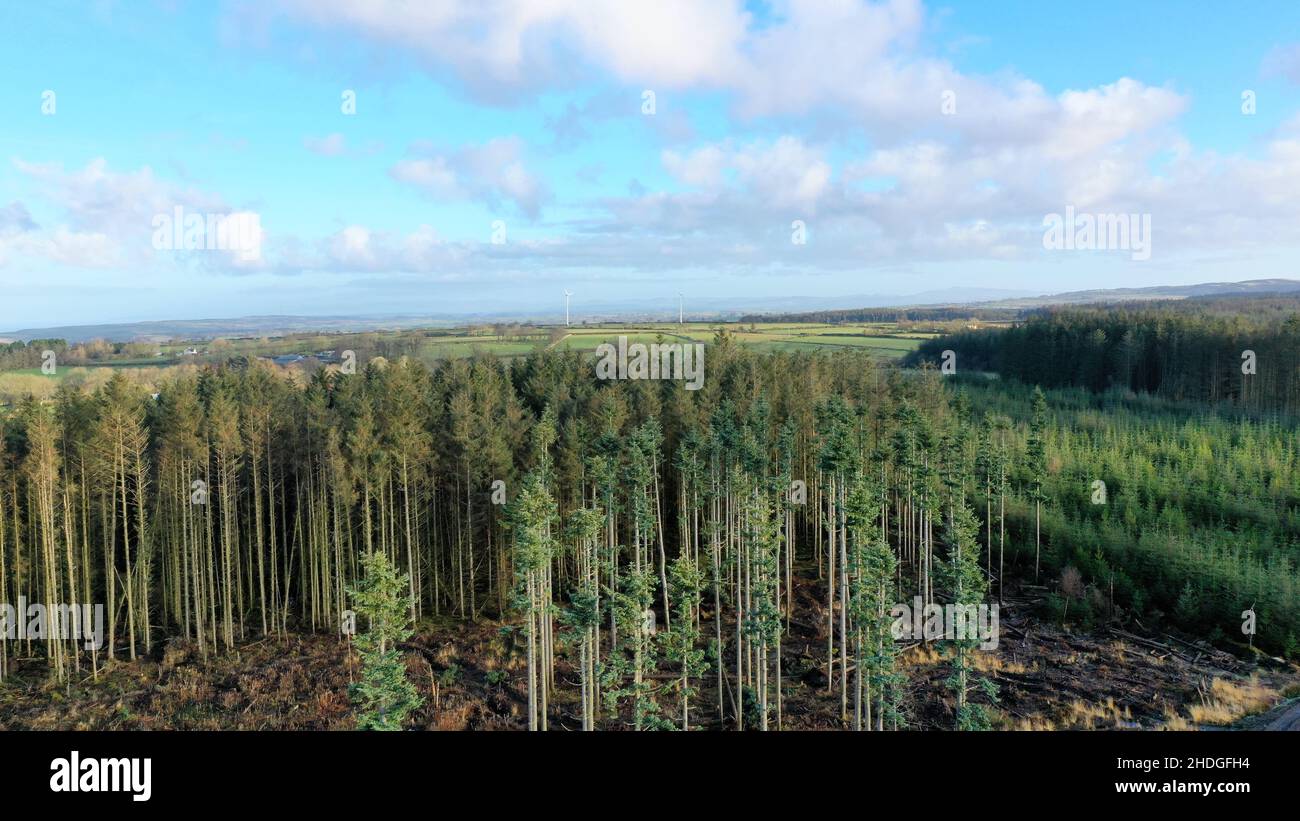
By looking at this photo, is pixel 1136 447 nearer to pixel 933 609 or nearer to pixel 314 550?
pixel 933 609

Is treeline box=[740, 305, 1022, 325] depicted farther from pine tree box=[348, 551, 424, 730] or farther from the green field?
pine tree box=[348, 551, 424, 730]
